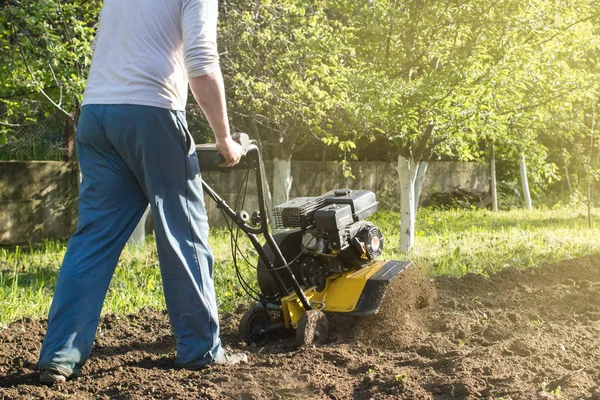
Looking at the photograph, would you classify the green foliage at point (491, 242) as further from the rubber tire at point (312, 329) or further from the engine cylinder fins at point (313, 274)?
the rubber tire at point (312, 329)

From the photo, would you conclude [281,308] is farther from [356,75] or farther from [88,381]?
[356,75]

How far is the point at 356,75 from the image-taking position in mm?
7273

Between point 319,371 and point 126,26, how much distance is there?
1754 mm

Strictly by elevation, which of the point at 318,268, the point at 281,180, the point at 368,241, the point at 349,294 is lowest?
the point at 349,294

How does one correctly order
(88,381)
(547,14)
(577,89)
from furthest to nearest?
(577,89)
(547,14)
(88,381)

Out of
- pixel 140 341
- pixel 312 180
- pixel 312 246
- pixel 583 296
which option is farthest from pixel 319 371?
pixel 312 180

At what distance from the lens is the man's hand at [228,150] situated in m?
3.39

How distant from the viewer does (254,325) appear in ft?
14.1

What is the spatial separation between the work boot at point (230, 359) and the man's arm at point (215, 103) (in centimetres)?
93

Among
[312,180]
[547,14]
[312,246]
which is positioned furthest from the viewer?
[312,180]

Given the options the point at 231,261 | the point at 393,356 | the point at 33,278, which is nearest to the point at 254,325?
the point at 393,356

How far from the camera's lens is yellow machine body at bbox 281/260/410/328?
13.6ft

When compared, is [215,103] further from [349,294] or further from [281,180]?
[281,180]

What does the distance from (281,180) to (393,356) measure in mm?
8416
